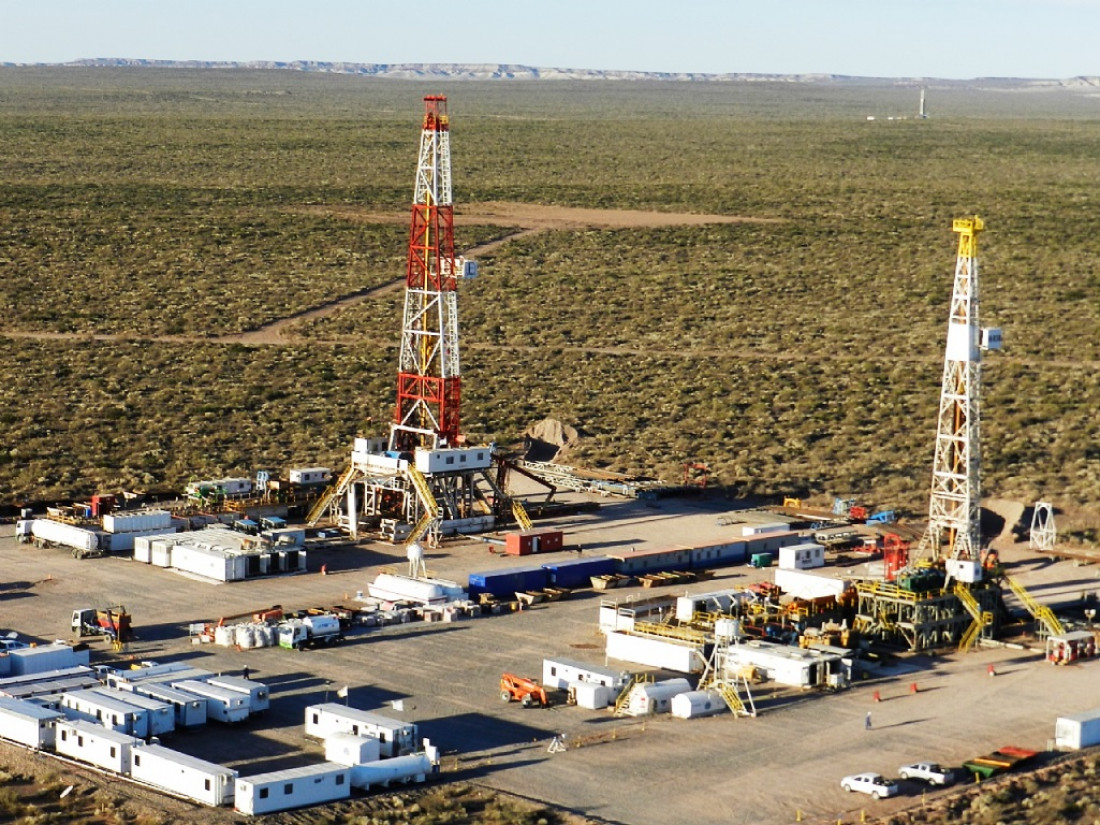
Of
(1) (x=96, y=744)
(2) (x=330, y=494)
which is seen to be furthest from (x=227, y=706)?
(2) (x=330, y=494)

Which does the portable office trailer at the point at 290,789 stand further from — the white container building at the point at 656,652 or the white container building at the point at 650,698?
the white container building at the point at 656,652

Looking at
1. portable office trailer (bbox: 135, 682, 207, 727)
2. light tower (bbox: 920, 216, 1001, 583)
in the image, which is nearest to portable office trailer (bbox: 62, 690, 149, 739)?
portable office trailer (bbox: 135, 682, 207, 727)

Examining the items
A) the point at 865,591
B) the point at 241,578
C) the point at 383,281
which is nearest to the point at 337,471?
the point at 241,578

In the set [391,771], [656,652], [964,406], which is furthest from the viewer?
[964,406]

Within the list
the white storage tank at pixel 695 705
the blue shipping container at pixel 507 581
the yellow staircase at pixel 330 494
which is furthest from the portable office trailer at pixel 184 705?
the yellow staircase at pixel 330 494

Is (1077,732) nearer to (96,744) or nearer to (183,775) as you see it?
(183,775)

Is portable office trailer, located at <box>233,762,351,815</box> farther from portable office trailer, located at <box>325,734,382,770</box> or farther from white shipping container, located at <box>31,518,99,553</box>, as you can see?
white shipping container, located at <box>31,518,99,553</box>

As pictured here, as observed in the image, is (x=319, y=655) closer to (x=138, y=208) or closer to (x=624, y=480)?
(x=624, y=480)
